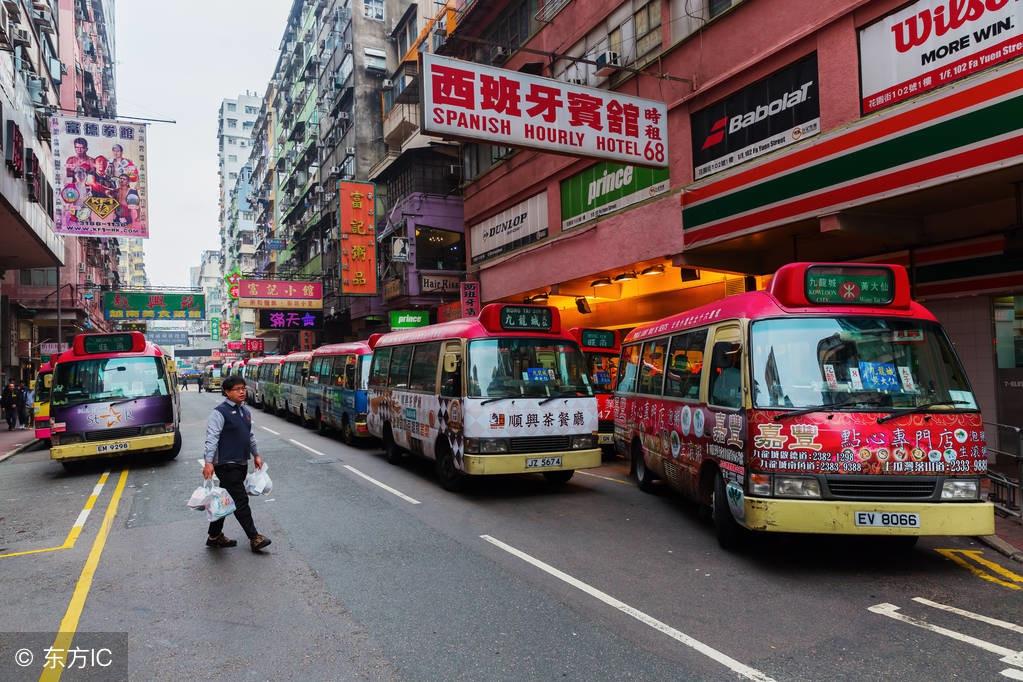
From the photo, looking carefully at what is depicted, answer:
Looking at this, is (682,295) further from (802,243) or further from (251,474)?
(251,474)

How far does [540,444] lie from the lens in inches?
379

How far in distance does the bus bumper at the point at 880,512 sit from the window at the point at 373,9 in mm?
41173

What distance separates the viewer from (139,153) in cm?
1773

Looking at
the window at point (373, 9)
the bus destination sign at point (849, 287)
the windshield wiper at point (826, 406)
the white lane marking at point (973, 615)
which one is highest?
the window at point (373, 9)

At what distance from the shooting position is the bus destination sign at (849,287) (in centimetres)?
646

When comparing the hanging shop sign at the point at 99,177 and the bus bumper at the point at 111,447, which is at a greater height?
the hanging shop sign at the point at 99,177

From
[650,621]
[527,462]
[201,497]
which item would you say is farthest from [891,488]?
[201,497]

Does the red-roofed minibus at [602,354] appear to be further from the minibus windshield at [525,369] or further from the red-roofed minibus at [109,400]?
the red-roofed minibus at [109,400]

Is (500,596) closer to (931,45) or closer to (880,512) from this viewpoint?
(880,512)

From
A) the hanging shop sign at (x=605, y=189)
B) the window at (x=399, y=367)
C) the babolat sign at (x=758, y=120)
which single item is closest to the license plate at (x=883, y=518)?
the window at (x=399, y=367)

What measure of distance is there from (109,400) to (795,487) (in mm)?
12195

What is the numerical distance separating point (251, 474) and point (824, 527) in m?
5.69

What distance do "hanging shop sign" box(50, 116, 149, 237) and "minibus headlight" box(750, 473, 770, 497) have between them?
16896mm

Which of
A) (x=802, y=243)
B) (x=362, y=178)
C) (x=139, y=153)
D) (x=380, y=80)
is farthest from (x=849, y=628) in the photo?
(x=380, y=80)
